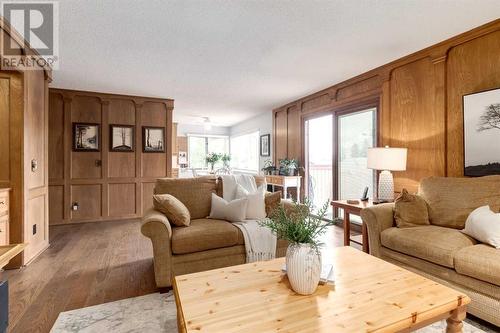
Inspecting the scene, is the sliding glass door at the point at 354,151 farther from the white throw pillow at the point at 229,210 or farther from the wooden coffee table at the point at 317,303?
the wooden coffee table at the point at 317,303

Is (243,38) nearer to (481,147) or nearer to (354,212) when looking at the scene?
(354,212)

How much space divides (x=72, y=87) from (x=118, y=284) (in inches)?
150

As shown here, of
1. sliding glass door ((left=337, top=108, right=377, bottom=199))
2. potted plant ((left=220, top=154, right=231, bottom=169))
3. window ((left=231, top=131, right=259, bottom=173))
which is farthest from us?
potted plant ((left=220, top=154, right=231, bottom=169))

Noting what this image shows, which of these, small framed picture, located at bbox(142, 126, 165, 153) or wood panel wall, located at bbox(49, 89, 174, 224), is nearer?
wood panel wall, located at bbox(49, 89, 174, 224)

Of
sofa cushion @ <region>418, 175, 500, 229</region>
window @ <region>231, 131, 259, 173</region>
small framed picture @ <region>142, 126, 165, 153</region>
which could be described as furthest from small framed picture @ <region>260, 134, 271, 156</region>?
sofa cushion @ <region>418, 175, 500, 229</region>

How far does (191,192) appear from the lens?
2.92m

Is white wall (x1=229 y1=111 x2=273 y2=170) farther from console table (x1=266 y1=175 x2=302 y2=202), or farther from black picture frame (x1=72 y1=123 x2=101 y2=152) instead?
black picture frame (x1=72 y1=123 x2=101 y2=152)

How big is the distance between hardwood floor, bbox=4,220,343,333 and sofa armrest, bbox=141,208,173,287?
0.20 m

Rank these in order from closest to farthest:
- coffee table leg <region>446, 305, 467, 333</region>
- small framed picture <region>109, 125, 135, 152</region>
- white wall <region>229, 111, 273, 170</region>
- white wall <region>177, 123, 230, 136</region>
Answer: coffee table leg <region>446, 305, 467, 333</region>
small framed picture <region>109, 125, 135, 152</region>
white wall <region>229, 111, 273, 170</region>
white wall <region>177, 123, 230, 136</region>

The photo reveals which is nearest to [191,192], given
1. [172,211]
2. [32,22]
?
[172,211]

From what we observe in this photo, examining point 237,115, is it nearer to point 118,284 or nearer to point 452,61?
point 452,61

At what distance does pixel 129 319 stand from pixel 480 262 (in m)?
2.42

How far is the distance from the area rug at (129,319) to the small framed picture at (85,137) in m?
3.64
